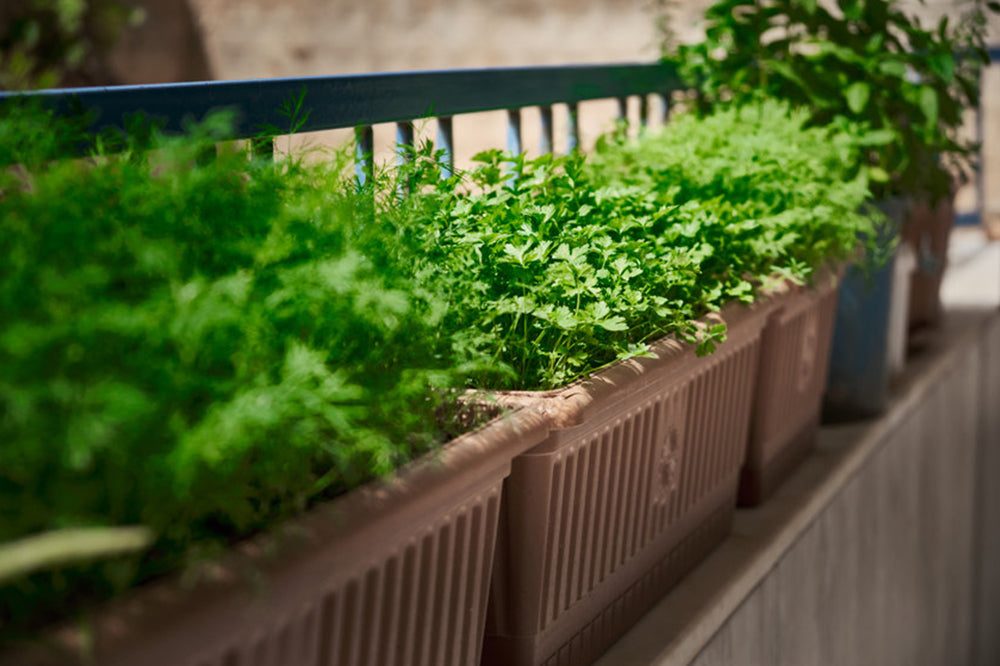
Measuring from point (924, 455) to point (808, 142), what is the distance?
3.71ft

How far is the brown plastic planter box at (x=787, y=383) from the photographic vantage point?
152 centimetres

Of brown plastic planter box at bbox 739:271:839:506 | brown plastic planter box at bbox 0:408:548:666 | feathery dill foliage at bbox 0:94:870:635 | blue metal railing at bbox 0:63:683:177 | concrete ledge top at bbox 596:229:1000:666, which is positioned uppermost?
blue metal railing at bbox 0:63:683:177

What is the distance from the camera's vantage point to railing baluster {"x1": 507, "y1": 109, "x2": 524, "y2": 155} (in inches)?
68.4

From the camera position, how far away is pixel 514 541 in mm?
911

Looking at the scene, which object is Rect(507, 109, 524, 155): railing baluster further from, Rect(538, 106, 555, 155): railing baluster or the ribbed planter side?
the ribbed planter side

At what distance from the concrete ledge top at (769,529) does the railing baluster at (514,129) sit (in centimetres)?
72

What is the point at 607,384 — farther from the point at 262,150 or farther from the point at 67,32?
the point at 67,32

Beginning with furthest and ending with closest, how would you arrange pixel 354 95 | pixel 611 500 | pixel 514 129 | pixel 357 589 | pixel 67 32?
1. pixel 67 32
2. pixel 514 129
3. pixel 354 95
4. pixel 611 500
5. pixel 357 589

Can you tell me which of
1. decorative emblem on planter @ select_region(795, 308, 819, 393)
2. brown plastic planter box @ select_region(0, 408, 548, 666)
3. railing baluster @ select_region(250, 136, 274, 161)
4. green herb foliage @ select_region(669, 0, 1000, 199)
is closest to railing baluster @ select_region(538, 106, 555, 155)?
green herb foliage @ select_region(669, 0, 1000, 199)

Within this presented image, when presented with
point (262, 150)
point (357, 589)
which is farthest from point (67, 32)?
point (357, 589)

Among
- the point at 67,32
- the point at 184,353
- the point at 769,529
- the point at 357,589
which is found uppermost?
the point at 67,32

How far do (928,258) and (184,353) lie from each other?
2424mm

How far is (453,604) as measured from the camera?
2.65 ft

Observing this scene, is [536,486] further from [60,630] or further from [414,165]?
[60,630]
